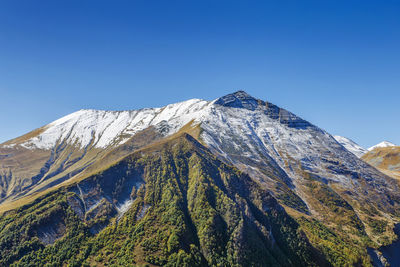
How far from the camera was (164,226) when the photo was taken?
107188 millimetres

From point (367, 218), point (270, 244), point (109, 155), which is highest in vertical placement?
point (109, 155)

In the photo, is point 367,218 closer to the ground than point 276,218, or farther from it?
closer to the ground

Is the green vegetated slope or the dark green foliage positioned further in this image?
the green vegetated slope

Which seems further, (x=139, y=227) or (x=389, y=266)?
(x=389, y=266)

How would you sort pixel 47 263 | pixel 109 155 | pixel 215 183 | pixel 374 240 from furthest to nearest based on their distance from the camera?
pixel 109 155 → pixel 374 240 → pixel 215 183 → pixel 47 263

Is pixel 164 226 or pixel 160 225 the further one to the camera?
pixel 160 225

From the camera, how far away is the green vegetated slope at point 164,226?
9556 cm

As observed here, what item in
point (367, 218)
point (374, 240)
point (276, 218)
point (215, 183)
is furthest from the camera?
point (367, 218)

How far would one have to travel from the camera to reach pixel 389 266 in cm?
12731

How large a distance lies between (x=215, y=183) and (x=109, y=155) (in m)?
102

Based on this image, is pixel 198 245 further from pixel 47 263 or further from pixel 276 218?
pixel 47 263

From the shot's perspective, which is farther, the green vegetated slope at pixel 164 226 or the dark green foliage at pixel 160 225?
the green vegetated slope at pixel 164 226

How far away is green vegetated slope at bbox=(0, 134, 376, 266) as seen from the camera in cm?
9556

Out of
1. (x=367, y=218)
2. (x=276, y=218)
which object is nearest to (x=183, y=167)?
(x=276, y=218)
